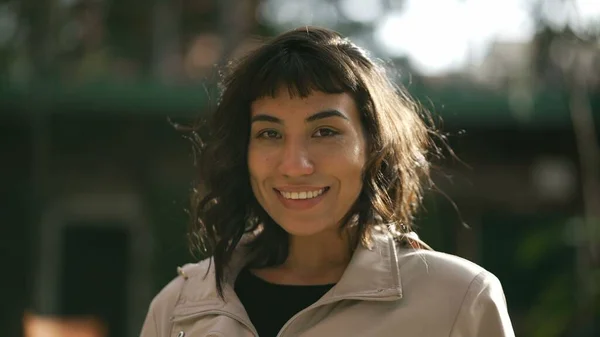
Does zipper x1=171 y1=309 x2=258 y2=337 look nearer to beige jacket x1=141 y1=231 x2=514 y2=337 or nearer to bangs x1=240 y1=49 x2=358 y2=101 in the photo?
beige jacket x1=141 y1=231 x2=514 y2=337

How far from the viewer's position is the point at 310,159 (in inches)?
118

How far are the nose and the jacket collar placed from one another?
29cm

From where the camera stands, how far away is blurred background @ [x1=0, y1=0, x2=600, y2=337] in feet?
34.1

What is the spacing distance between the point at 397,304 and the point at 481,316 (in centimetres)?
23

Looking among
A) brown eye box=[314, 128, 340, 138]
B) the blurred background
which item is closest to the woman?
brown eye box=[314, 128, 340, 138]

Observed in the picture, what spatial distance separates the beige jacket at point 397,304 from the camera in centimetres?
286

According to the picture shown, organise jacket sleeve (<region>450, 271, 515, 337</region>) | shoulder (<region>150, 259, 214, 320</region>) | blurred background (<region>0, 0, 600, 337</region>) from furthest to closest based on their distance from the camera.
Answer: blurred background (<region>0, 0, 600, 337</region>)
shoulder (<region>150, 259, 214, 320</region>)
jacket sleeve (<region>450, 271, 515, 337</region>)

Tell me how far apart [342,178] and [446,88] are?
308 inches

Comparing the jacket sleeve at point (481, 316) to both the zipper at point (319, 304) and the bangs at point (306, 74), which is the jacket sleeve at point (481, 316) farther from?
the bangs at point (306, 74)

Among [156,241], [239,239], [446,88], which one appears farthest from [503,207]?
[239,239]

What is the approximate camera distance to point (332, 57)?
3.06 m

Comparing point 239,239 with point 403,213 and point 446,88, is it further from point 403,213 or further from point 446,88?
point 446,88

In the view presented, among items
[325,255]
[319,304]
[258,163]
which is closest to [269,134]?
[258,163]

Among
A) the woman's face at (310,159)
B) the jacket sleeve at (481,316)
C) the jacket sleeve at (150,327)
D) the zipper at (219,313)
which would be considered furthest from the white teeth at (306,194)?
the jacket sleeve at (150,327)
